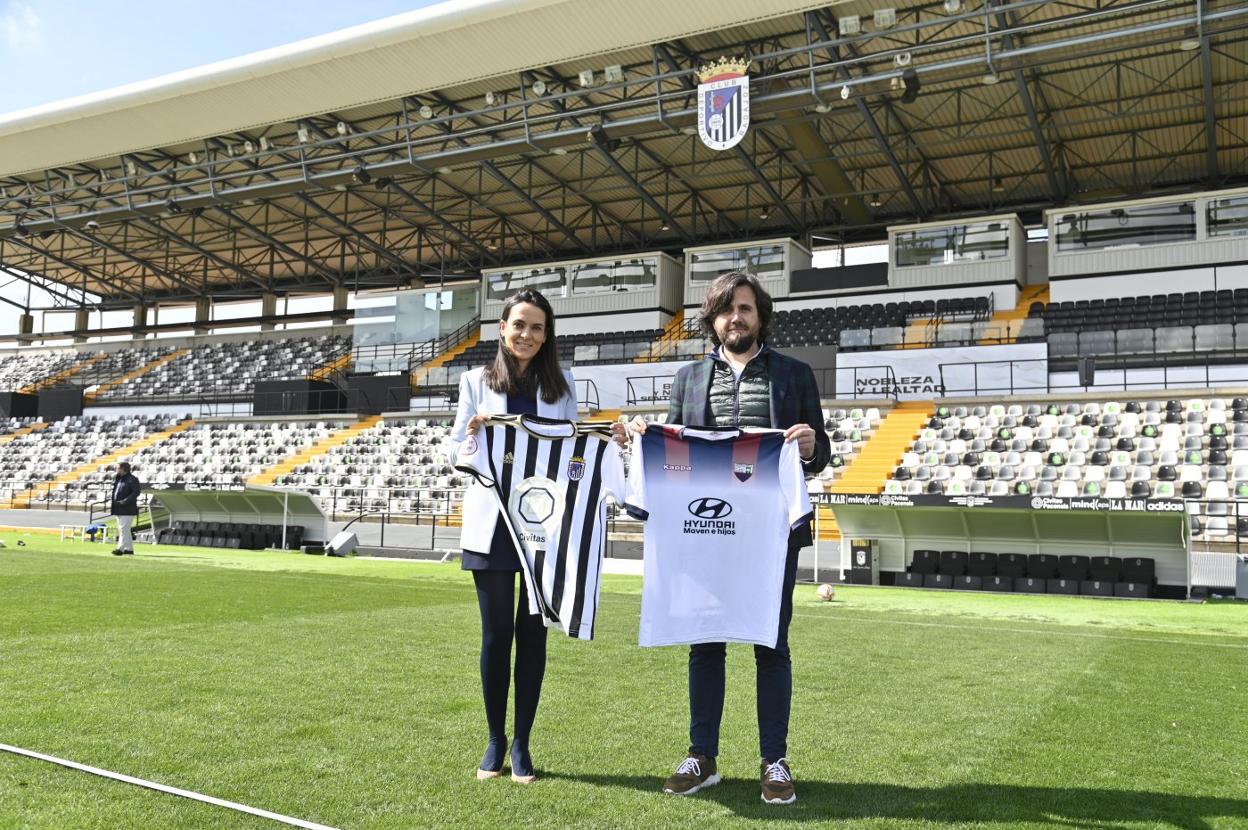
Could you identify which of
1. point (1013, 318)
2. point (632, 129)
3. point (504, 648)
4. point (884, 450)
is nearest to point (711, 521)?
point (504, 648)

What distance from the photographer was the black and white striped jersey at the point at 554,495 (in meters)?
3.70

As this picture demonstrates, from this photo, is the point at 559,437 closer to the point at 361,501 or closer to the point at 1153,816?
the point at 1153,816

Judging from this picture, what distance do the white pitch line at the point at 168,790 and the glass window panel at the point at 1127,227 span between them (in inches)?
1168

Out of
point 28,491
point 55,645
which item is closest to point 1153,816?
point 55,645

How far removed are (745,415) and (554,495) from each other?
773 millimetres

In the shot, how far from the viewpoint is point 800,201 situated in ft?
108

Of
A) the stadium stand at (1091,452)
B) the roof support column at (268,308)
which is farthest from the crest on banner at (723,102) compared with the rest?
the roof support column at (268,308)

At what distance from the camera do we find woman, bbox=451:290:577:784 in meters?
3.62

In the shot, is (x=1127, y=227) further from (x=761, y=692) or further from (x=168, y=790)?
(x=168, y=790)

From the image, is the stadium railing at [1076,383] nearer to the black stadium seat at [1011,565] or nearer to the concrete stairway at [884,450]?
the concrete stairway at [884,450]

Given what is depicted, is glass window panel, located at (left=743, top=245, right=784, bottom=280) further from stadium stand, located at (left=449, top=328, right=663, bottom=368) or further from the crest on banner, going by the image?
the crest on banner

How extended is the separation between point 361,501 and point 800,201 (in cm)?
1716

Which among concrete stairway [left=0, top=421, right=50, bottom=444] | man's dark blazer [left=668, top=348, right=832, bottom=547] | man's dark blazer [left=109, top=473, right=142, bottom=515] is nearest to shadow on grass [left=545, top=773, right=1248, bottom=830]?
man's dark blazer [left=668, top=348, right=832, bottom=547]

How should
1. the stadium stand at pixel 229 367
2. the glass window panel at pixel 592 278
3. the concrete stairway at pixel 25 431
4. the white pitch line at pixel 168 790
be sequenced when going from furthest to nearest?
the stadium stand at pixel 229 367 < the concrete stairway at pixel 25 431 < the glass window panel at pixel 592 278 < the white pitch line at pixel 168 790
